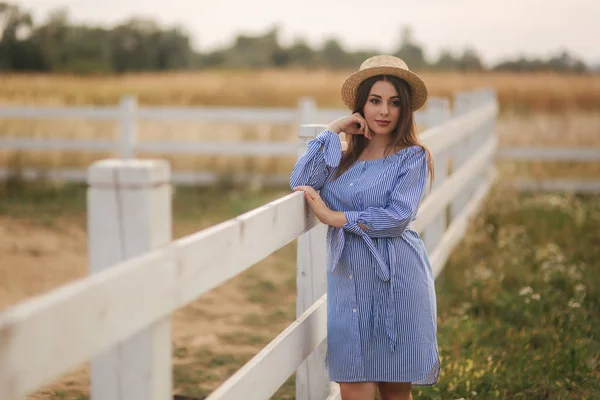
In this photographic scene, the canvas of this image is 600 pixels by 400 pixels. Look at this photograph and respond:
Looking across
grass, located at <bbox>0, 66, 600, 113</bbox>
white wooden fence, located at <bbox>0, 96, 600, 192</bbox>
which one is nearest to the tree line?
grass, located at <bbox>0, 66, 600, 113</bbox>

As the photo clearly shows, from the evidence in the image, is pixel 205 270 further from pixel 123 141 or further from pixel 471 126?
pixel 123 141

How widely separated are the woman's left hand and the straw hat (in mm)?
470

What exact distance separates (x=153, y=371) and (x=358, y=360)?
131cm

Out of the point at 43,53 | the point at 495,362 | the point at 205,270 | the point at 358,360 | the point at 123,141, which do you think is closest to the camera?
the point at 205,270

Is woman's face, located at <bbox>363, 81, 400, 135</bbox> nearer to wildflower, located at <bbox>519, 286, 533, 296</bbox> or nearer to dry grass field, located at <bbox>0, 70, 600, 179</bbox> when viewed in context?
wildflower, located at <bbox>519, 286, 533, 296</bbox>

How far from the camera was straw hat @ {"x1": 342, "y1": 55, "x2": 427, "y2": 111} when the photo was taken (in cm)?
313

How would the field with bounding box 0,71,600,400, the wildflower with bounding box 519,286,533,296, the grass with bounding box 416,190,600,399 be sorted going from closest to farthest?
the grass with bounding box 416,190,600,399 → the field with bounding box 0,71,600,400 → the wildflower with bounding box 519,286,533,296

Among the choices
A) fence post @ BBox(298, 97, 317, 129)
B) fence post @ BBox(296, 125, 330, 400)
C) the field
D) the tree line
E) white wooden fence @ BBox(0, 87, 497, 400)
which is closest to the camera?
white wooden fence @ BBox(0, 87, 497, 400)

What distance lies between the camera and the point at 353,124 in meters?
3.19

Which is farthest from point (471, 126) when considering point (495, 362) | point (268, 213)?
point (268, 213)

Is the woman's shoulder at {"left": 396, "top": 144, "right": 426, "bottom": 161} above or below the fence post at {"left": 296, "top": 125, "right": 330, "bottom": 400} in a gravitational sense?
above

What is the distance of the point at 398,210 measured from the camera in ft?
9.66

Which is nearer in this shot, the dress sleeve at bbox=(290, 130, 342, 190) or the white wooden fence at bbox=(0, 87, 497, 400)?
the white wooden fence at bbox=(0, 87, 497, 400)

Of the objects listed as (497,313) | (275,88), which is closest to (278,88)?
(275,88)
